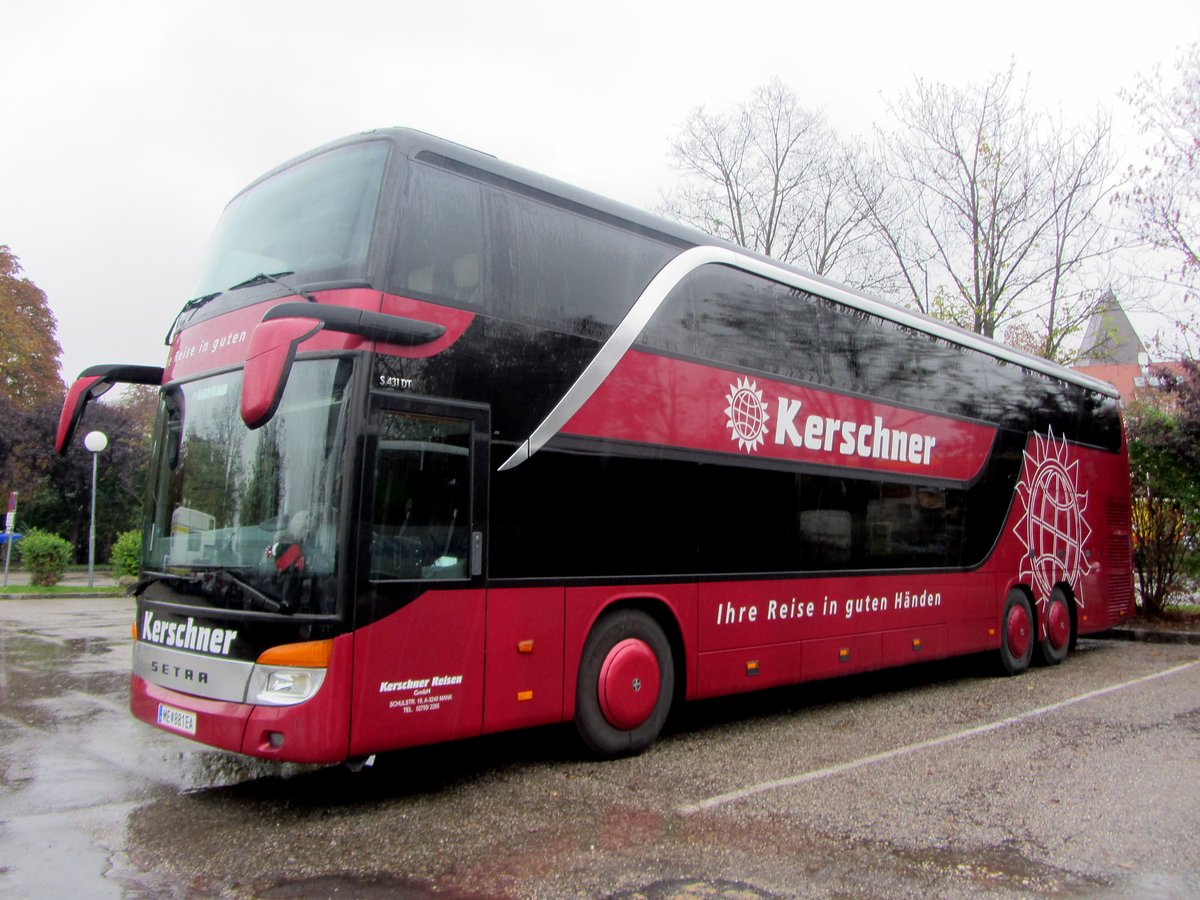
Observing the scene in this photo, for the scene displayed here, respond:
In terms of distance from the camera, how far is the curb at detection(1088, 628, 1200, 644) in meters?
16.2

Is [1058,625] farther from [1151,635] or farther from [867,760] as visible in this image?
[867,760]

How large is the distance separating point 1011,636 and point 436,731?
8649mm

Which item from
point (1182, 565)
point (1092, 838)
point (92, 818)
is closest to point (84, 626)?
point (92, 818)

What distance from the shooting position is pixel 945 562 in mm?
10773

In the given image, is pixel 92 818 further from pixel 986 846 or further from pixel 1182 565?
pixel 1182 565

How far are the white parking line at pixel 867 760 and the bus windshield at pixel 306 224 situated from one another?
394 cm

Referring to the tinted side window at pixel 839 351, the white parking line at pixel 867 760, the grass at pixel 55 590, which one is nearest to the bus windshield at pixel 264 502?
the white parking line at pixel 867 760

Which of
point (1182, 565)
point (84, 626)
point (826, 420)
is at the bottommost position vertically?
point (84, 626)

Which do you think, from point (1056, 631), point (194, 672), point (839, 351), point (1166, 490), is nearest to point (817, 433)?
point (839, 351)

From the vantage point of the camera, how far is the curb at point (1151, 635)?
16.2 metres

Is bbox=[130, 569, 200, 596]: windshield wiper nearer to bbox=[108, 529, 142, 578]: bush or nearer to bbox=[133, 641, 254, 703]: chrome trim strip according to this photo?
bbox=[133, 641, 254, 703]: chrome trim strip

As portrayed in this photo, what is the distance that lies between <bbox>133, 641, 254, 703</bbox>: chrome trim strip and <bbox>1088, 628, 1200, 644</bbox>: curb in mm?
15918

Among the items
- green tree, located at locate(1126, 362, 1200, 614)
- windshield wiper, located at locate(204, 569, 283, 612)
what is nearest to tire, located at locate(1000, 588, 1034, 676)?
green tree, located at locate(1126, 362, 1200, 614)

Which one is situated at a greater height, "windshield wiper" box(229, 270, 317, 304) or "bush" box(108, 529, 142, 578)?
"windshield wiper" box(229, 270, 317, 304)
